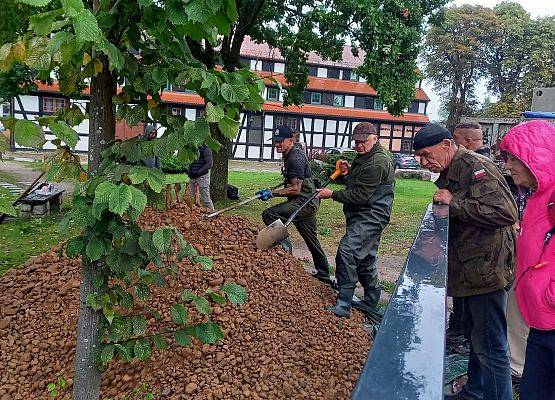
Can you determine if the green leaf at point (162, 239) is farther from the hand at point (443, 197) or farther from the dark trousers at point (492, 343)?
the dark trousers at point (492, 343)

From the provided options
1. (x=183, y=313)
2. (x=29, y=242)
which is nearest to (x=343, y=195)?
(x=183, y=313)

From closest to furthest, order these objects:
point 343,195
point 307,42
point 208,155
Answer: point 343,195 < point 208,155 < point 307,42

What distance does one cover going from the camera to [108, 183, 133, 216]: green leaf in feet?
5.96

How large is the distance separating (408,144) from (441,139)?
3781 centimetres

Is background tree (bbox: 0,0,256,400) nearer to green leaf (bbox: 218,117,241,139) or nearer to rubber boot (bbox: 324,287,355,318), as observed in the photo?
green leaf (bbox: 218,117,241,139)

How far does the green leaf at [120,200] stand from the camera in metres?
1.82

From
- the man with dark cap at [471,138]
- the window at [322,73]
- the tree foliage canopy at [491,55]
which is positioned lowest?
the man with dark cap at [471,138]

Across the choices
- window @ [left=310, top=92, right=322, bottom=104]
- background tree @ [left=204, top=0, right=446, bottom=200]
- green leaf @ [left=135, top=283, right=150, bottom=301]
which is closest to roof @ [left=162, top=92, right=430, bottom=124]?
window @ [left=310, top=92, right=322, bottom=104]

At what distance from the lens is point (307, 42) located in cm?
1316

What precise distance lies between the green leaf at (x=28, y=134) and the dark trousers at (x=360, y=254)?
127 inches

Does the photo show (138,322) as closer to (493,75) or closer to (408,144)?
(408,144)

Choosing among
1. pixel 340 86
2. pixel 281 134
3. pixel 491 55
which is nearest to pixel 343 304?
pixel 281 134

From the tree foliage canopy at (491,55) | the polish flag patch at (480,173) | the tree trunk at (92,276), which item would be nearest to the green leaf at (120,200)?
the tree trunk at (92,276)

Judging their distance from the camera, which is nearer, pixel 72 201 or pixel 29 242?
pixel 72 201
